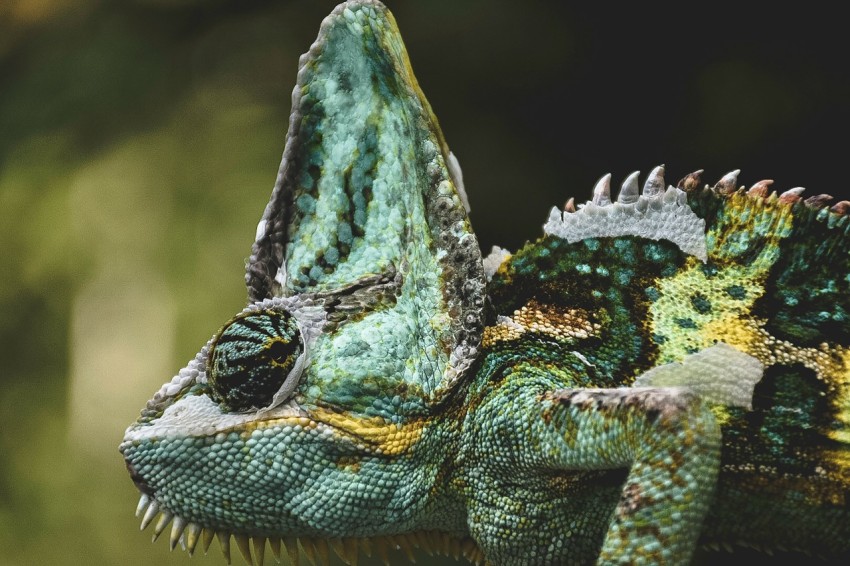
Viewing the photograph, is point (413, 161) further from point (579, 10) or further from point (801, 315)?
point (579, 10)

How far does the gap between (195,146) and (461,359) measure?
8.21ft

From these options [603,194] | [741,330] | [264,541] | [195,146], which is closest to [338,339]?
[264,541]

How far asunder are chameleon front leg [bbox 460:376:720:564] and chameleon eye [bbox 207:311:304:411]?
30cm

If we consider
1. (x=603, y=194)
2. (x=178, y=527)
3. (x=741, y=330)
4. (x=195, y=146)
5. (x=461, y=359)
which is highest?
(x=195, y=146)

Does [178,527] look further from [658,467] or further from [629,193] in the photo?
[629,193]

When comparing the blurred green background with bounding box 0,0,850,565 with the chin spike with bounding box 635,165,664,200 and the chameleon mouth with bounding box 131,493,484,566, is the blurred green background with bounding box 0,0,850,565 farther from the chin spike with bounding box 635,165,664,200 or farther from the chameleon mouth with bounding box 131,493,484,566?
the chameleon mouth with bounding box 131,493,484,566

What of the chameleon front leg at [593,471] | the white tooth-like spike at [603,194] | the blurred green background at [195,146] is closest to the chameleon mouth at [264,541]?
the chameleon front leg at [593,471]

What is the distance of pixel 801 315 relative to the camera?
1.32 metres

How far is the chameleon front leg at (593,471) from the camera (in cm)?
109

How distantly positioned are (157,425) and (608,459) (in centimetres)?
67

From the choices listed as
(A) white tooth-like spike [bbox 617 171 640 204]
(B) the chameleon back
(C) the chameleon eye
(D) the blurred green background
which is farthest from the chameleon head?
(D) the blurred green background

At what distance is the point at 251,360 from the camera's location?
1.29 m

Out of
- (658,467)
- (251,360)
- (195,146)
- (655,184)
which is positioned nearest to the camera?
(658,467)

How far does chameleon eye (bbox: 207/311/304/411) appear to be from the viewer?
1287 mm
